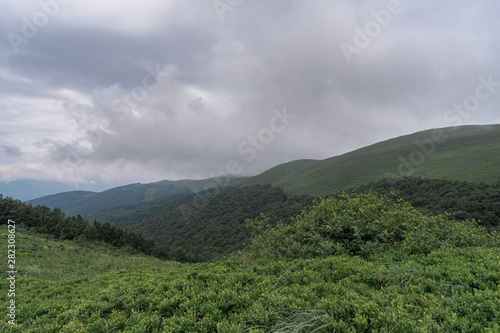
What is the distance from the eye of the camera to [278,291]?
5.58 m

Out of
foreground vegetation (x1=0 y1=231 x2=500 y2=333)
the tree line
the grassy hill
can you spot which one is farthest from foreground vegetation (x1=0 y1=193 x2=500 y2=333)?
the grassy hill

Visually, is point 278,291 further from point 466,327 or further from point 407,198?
point 407,198

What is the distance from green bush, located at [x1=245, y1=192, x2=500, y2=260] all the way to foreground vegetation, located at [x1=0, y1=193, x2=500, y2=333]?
0.05 meters

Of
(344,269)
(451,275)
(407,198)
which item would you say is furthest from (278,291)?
(407,198)

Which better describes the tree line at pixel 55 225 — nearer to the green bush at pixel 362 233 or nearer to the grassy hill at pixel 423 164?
the green bush at pixel 362 233

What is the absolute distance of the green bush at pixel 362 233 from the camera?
8.11 m

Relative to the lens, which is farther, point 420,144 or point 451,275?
point 420,144

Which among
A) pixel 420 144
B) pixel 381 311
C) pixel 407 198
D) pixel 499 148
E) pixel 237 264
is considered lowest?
pixel 407 198

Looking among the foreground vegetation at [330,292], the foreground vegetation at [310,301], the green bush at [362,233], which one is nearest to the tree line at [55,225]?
the foreground vegetation at [330,292]

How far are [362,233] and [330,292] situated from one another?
15.1 ft

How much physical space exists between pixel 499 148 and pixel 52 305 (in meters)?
122

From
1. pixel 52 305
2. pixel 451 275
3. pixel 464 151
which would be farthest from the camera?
pixel 464 151

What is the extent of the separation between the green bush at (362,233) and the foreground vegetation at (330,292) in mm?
48

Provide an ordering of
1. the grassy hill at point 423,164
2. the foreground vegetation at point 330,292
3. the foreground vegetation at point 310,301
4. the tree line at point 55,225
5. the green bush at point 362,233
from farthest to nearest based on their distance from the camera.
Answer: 1. the grassy hill at point 423,164
2. the tree line at point 55,225
3. the green bush at point 362,233
4. the foreground vegetation at point 330,292
5. the foreground vegetation at point 310,301
